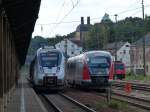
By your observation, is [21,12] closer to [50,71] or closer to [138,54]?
[50,71]


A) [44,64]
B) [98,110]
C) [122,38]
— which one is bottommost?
[98,110]

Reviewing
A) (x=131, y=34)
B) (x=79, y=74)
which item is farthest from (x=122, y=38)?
(x=79, y=74)

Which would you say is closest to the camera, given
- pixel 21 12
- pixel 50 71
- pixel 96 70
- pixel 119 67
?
pixel 21 12

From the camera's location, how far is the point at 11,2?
20219mm

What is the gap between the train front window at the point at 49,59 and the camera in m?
37.3

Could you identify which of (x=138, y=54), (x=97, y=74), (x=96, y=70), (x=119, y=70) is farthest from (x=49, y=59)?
(x=138, y=54)

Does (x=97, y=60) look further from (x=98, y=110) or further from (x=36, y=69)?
(x=98, y=110)

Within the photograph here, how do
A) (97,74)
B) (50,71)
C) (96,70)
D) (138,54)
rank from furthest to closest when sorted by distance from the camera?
(138,54) → (96,70) → (97,74) → (50,71)

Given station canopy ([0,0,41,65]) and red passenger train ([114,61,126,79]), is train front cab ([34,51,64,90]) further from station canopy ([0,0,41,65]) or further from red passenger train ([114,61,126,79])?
red passenger train ([114,61,126,79])

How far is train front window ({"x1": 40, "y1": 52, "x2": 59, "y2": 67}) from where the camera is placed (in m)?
37.3

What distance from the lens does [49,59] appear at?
37.5 metres

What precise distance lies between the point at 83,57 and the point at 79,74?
1604mm

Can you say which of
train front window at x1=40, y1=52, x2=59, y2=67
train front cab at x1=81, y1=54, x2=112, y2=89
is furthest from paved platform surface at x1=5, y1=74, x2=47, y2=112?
train front cab at x1=81, y1=54, x2=112, y2=89

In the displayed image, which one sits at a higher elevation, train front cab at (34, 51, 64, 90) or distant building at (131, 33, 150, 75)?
distant building at (131, 33, 150, 75)
